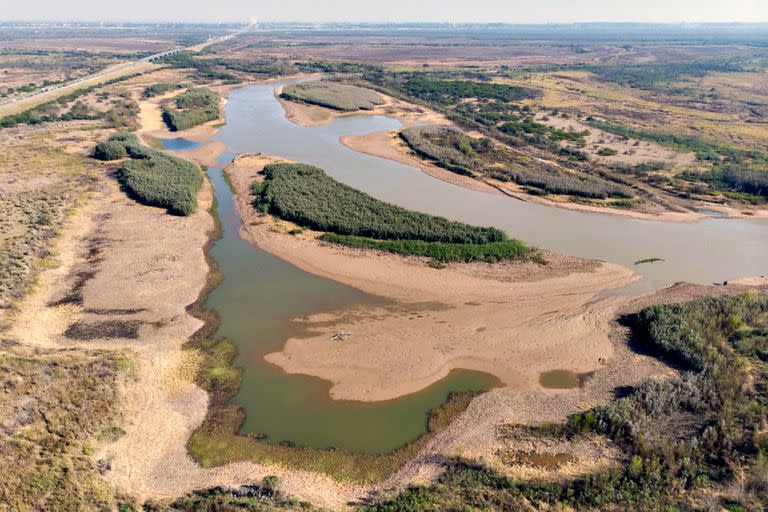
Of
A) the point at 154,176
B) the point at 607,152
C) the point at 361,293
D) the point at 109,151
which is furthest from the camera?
the point at 607,152

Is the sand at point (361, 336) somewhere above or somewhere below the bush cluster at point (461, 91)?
below

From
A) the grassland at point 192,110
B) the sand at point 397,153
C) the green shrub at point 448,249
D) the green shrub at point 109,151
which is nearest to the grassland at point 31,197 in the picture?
the green shrub at point 109,151

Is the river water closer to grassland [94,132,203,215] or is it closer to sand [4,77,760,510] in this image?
sand [4,77,760,510]

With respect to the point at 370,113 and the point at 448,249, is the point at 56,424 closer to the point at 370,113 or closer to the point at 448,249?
the point at 448,249

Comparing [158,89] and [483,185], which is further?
[158,89]


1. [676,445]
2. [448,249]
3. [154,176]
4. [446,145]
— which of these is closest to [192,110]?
[154,176]

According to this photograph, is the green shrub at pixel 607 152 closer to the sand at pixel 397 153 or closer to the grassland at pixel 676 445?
the sand at pixel 397 153
